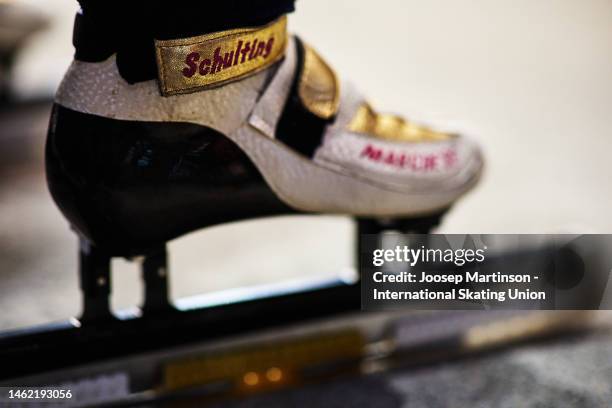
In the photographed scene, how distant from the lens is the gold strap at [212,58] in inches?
24.5

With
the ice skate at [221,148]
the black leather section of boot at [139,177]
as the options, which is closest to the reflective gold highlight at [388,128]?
the ice skate at [221,148]

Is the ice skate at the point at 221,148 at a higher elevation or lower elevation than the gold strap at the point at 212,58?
lower

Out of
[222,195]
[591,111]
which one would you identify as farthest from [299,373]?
[591,111]

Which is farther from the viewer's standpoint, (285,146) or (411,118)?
(411,118)

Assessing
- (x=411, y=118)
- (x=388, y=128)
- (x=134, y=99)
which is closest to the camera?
(x=134, y=99)

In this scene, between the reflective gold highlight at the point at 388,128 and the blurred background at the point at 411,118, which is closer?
the reflective gold highlight at the point at 388,128

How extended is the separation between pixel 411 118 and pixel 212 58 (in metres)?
0.36

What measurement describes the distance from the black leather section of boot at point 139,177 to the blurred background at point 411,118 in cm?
33

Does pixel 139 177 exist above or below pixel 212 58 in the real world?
below

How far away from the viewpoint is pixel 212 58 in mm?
642

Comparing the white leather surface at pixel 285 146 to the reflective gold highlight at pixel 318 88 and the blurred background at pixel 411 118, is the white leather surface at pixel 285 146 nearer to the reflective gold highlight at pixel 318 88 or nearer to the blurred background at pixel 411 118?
the reflective gold highlight at pixel 318 88

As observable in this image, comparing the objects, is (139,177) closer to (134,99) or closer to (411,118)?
(134,99)

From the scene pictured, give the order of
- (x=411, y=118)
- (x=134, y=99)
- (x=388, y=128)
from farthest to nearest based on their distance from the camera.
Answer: (x=411, y=118) < (x=388, y=128) < (x=134, y=99)

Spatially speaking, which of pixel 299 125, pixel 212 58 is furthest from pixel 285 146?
pixel 212 58
